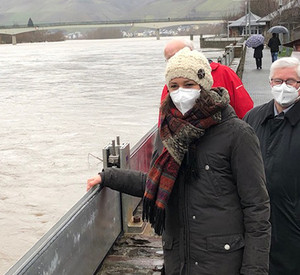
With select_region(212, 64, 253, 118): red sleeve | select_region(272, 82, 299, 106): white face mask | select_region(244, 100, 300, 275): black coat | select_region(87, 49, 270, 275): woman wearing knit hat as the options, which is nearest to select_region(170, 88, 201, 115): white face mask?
select_region(87, 49, 270, 275): woman wearing knit hat

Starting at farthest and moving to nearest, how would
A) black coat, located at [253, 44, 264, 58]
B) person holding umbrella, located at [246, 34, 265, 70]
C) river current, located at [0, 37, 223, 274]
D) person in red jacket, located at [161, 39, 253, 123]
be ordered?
person holding umbrella, located at [246, 34, 265, 70] < black coat, located at [253, 44, 264, 58] < river current, located at [0, 37, 223, 274] < person in red jacket, located at [161, 39, 253, 123]

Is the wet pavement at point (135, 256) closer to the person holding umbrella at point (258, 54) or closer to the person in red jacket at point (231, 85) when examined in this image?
the person in red jacket at point (231, 85)

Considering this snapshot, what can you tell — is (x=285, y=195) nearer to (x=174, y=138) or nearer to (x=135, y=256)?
(x=174, y=138)

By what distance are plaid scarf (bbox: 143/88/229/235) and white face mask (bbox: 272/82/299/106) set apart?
2.56 ft

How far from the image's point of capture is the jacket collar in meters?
3.01

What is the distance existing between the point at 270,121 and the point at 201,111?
926 mm

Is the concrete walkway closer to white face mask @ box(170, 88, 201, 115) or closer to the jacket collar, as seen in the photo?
the jacket collar

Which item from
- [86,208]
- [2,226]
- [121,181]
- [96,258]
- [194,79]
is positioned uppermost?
[194,79]

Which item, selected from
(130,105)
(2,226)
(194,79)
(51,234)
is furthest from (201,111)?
(130,105)

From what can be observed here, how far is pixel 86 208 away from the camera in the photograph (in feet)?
10.7

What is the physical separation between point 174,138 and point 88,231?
1285 mm

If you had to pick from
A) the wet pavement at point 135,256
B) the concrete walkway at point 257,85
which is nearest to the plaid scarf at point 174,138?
the wet pavement at point 135,256

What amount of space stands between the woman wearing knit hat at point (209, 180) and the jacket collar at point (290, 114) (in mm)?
747

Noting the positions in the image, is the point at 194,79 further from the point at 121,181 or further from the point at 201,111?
the point at 121,181
